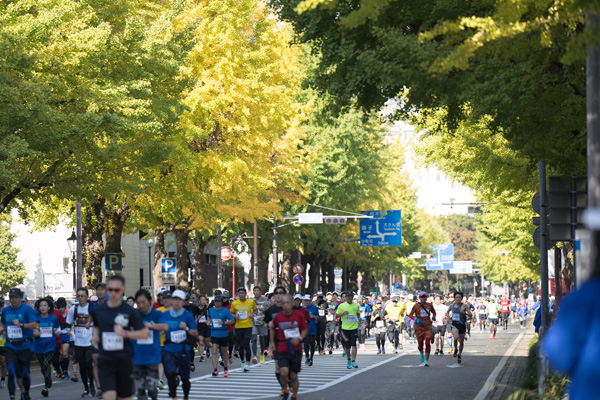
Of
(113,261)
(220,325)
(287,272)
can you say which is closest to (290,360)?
(220,325)

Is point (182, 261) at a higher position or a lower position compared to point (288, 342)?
higher

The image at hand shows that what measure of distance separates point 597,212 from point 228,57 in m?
30.1

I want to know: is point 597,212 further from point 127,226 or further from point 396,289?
point 396,289

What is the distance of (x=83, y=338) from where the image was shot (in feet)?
60.2

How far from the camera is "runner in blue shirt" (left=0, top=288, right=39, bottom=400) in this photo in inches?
643

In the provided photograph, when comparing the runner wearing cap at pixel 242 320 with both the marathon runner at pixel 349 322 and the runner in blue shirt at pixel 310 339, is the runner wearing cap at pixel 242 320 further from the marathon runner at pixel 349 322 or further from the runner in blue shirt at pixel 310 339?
the marathon runner at pixel 349 322

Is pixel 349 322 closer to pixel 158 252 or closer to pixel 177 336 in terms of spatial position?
pixel 177 336

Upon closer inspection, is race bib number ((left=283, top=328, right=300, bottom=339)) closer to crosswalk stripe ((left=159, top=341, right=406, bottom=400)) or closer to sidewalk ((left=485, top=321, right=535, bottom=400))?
crosswalk stripe ((left=159, top=341, right=406, bottom=400))

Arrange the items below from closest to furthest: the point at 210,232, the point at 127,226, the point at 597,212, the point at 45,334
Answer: the point at 597,212 → the point at 45,334 → the point at 127,226 → the point at 210,232

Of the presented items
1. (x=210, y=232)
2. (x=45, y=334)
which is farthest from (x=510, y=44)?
(x=210, y=232)

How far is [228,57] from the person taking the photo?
1280 inches

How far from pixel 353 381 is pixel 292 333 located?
16.6 feet

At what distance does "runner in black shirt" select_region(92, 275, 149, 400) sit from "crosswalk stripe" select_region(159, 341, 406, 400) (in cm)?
564

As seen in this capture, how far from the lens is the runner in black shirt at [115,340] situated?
1109cm
